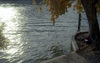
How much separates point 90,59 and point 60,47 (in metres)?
5.40

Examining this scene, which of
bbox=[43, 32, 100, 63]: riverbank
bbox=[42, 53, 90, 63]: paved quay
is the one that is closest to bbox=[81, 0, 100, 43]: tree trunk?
bbox=[43, 32, 100, 63]: riverbank

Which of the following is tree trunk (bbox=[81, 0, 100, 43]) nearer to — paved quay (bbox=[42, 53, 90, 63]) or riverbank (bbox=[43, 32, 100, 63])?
riverbank (bbox=[43, 32, 100, 63])

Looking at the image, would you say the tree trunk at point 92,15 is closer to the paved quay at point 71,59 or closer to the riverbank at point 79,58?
the riverbank at point 79,58

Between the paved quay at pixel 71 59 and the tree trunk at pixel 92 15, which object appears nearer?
the paved quay at pixel 71 59

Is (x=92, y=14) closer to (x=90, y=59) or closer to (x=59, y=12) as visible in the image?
(x=59, y=12)

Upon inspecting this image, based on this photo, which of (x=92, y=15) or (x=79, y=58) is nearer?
(x=79, y=58)

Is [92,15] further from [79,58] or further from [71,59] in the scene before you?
[71,59]

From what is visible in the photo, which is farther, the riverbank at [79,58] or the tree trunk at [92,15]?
the tree trunk at [92,15]

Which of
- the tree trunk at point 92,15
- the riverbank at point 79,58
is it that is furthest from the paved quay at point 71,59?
the tree trunk at point 92,15

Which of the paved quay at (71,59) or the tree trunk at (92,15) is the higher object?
the tree trunk at (92,15)

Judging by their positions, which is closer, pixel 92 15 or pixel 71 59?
pixel 71 59

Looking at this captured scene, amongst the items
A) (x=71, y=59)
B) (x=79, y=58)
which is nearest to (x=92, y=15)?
(x=79, y=58)

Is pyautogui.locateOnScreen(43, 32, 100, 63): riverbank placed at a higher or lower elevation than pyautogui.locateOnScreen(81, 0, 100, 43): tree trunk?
lower

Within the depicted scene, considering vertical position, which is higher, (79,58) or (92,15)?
(92,15)
